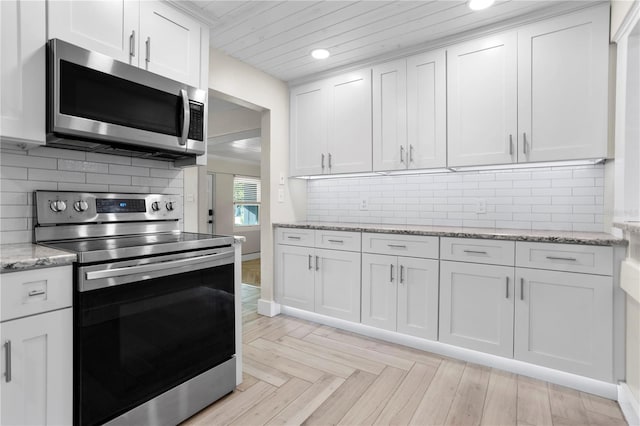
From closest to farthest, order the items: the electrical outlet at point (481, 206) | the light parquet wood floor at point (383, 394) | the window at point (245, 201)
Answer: the light parquet wood floor at point (383, 394), the electrical outlet at point (481, 206), the window at point (245, 201)

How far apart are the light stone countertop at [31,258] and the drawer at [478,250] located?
214 cm

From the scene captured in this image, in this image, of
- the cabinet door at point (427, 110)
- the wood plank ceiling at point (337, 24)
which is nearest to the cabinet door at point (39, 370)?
the wood plank ceiling at point (337, 24)

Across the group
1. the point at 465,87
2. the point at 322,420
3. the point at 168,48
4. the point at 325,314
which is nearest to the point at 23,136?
the point at 168,48

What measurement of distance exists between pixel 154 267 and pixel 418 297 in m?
1.82

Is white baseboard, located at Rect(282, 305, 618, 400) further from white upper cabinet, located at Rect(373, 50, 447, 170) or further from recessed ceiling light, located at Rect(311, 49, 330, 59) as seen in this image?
recessed ceiling light, located at Rect(311, 49, 330, 59)

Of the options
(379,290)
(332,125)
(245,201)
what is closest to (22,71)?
(332,125)

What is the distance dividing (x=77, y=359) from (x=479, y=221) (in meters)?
2.75

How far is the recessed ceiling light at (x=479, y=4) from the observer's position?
2102mm

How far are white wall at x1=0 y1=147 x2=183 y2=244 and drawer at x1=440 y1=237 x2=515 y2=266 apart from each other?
205 centimetres

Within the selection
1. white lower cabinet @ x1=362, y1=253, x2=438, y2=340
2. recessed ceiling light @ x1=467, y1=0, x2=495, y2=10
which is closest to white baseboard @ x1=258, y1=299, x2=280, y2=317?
white lower cabinet @ x1=362, y1=253, x2=438, y2=340

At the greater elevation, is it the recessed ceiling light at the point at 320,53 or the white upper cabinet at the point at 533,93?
the recessed ceiling light at the point at 320,53

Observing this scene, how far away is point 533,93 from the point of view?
228 centimetres

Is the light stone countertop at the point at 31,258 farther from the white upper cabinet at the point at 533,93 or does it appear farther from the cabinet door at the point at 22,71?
the white upper cabinet at the point at 533,93

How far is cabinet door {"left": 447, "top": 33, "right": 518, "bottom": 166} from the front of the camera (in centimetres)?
236
